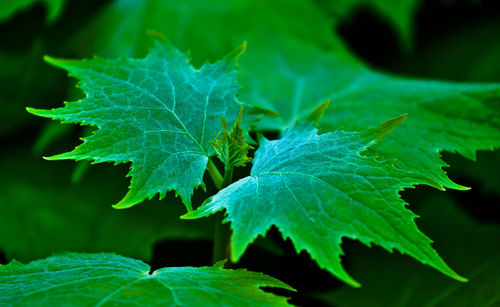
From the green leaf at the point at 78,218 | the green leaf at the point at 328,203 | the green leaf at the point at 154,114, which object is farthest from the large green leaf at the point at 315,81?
the green leaf at the point at 78,218

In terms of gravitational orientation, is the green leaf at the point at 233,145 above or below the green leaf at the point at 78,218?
above

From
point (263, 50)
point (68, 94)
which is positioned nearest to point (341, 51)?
point (263, 50)

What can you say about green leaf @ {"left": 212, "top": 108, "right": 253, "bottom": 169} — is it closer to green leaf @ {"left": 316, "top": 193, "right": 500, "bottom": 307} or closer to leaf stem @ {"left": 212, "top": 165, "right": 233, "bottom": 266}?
leaf stem @ {"left": 212, "top": 165, "right": 233, "bottom": 266}

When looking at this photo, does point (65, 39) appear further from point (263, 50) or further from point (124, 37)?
point (263, 50)

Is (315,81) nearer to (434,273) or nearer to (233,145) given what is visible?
(434,273)

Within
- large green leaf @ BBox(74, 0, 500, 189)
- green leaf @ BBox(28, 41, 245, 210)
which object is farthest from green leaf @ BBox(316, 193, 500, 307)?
green leaf @ BBox(28, 41, 245, 210)

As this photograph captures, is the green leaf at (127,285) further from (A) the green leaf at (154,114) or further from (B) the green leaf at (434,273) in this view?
(B) the green leaf at (434,273)

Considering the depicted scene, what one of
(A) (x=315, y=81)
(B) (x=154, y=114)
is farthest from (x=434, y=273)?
(B) (x=154, y=114)
